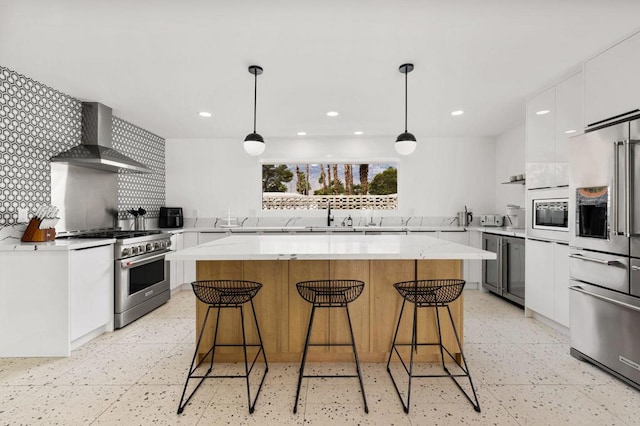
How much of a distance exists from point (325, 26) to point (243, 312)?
2157 mm

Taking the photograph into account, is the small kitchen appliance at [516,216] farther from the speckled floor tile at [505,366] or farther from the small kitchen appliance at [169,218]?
the small kitchen appliance at [169,218]

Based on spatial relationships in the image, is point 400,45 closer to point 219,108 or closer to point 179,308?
point 219,108

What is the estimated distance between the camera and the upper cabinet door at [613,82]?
7.34 feet

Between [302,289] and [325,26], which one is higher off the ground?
[325,26]

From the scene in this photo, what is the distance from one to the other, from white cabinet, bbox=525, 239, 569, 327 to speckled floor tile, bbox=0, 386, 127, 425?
3.75m

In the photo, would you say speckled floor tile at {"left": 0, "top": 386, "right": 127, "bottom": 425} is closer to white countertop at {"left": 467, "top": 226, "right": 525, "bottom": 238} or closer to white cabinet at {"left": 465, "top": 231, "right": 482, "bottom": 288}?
white countertop at {"left": 467, "top": 226, "right": 525, "bottom": 238}

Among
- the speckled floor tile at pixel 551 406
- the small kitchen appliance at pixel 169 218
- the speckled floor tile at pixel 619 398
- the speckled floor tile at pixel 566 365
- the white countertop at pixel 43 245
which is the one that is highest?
the small kitchen appliance at pixel 169 218

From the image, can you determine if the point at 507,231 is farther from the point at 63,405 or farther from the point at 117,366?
the point at 63,405

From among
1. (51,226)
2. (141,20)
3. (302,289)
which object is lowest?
(302,289)

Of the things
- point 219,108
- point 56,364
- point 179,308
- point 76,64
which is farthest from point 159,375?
point 219,108

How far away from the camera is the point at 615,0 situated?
1907 millimetres

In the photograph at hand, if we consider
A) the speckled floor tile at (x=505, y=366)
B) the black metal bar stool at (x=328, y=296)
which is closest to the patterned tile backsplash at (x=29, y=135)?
the black metal bar stool at (x=328, y=296)

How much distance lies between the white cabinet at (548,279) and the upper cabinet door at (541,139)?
0.67 meters

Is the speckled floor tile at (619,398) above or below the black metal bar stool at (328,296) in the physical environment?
below
